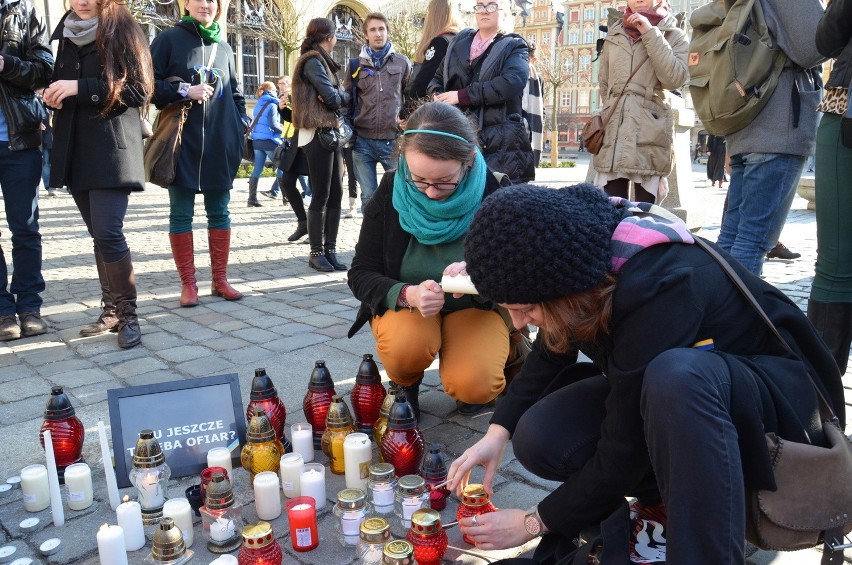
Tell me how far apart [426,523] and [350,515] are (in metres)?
0.29

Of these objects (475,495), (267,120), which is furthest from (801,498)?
(267,120)

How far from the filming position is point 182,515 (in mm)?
2152

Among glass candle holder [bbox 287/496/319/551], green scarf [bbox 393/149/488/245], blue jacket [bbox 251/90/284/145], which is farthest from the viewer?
blue jacket [bbox 251/90/284/145]

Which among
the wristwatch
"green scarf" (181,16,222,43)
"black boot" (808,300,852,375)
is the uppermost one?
"green scarf" (181,16,222,43)

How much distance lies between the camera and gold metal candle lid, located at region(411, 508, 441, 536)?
199 cm

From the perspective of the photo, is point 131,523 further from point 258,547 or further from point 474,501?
point 474,501

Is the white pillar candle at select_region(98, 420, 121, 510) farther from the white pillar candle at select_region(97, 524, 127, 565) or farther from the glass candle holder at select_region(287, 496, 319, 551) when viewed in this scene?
the glass candle holder at select_region(287, 496, 319, 551)

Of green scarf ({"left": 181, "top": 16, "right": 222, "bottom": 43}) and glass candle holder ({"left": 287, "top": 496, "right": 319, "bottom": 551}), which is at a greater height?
green scarf ({"left": 181, "top": 16, "right": 222, "bottom": 43})

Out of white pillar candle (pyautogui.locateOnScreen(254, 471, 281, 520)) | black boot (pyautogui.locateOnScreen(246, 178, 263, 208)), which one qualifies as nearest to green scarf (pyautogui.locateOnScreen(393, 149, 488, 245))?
white pillar candle (pyautogui.locateOnScreen(254, 471, 281, 520))

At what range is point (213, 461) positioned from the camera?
8.14 ft

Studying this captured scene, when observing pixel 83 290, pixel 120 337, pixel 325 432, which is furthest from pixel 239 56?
pixel 325 432

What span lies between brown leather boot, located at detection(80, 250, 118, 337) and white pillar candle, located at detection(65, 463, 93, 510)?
2133 millimetres

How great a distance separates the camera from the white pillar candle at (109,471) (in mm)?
2312

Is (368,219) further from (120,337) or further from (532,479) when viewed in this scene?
(120,337)
